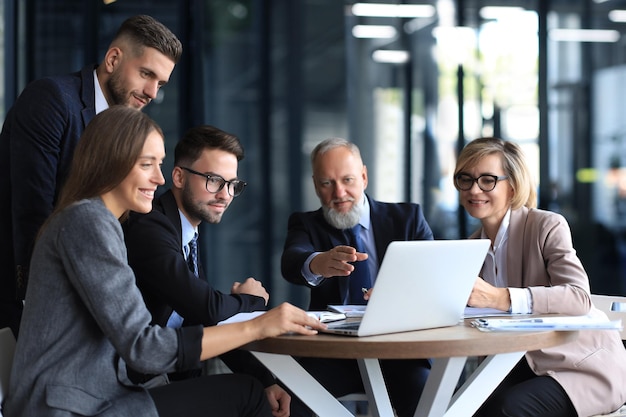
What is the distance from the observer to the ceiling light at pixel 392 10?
7254 millimetres

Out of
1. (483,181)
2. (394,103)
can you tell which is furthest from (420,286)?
(394,103)

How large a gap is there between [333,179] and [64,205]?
5.57ft

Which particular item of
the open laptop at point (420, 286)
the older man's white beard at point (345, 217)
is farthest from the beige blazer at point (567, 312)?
the older man's white beard at point (345, 217)

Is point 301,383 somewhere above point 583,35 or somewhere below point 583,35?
below

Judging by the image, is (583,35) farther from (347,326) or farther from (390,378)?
(347,326)

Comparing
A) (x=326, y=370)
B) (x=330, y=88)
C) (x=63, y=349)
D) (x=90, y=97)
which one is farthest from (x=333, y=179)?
(x=330, y=88)

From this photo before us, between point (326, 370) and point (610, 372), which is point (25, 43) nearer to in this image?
point (326, 370)

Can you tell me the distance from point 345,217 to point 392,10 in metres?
3.71

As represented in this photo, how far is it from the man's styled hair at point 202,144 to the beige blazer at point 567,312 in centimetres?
121

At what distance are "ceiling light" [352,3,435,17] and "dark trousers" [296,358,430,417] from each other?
4.16 m

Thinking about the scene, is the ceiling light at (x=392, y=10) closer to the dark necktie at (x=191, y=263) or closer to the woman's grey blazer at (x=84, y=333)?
the dark necktie at (x=191, y=263)

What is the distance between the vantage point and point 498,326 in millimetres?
2756

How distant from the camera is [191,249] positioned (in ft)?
11.4

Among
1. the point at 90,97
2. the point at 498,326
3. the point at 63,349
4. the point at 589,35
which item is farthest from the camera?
the point at 589,35
